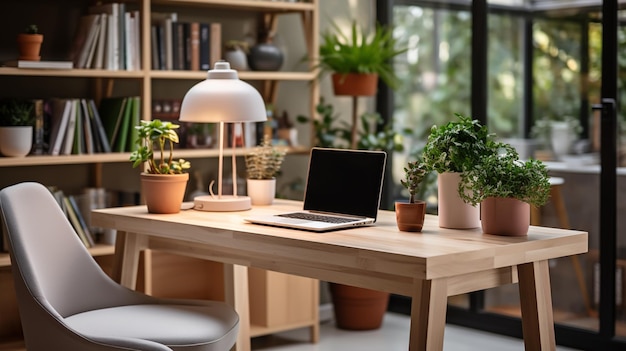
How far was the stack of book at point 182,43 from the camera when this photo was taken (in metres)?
4.49

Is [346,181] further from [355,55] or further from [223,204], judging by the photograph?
[355,55]

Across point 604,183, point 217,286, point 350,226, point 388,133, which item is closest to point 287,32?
point 388,133

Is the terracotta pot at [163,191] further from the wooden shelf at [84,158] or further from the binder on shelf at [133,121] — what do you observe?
the binder on shelf at [133,121]

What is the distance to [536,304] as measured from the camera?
3043mm

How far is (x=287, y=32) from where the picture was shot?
17.2 feet

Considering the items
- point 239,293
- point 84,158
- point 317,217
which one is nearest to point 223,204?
point 239,293

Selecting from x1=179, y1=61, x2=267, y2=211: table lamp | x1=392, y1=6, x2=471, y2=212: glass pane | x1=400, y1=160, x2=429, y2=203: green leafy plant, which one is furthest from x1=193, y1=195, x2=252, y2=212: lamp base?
x1=392, y1=6, x2=471, y2=212: glass pane

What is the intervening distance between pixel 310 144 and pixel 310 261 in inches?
80.6

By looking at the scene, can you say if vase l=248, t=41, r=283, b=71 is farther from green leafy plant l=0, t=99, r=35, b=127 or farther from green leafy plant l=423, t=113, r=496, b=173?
green leafy plant l=423, t=113, r=496, b=173

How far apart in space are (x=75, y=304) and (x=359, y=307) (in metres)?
2.00

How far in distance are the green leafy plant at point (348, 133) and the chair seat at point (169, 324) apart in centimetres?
177

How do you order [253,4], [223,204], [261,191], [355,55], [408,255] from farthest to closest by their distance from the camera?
[355,55]
[253,4]
[261,191]
[223,204]
[408,255]

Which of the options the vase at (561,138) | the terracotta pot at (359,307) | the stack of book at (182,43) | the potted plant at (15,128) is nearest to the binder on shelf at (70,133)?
the potted plant at (15,128)

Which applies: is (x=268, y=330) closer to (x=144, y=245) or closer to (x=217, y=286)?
(x=217, y=286)
